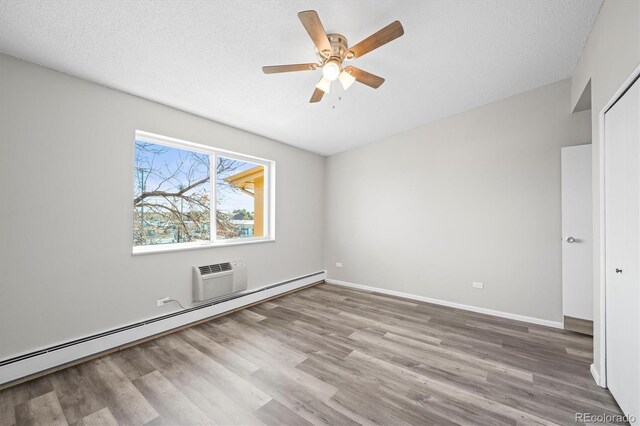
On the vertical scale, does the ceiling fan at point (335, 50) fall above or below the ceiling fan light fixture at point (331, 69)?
above

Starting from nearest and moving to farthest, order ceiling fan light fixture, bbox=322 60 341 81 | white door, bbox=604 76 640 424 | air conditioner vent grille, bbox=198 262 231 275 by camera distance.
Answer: white door, bbox=604 76 640 424, ceiling fan light fixture, bbox=322 60 341 81, air conditioner vent grille, bbox=198 262 231 275

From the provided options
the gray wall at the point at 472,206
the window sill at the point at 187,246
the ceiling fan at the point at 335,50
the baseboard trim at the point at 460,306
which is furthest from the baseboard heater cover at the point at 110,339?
the ceiling fan at the point at 335,50

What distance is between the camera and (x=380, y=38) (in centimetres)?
170

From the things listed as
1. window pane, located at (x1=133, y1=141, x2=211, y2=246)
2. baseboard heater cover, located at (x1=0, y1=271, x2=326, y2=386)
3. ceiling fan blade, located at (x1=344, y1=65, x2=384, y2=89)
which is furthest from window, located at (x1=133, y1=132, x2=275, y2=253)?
ceiling fan blade, located at (x1=344, y1=65, x2=384, y2=89)

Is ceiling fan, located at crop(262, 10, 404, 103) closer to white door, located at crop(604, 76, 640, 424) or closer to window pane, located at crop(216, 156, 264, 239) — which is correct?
white door, located at crop(604, 76, 640, 424)

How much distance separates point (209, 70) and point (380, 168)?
9.76ft

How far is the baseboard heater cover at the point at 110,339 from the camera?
1.96 meters

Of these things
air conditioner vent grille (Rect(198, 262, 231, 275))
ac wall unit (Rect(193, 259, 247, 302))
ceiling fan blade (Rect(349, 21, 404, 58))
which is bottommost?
ac wall unit (Rect(193, 259, 247, 302))

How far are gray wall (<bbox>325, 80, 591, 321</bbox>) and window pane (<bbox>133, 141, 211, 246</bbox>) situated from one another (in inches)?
101

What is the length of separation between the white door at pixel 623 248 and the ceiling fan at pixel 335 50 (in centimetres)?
150

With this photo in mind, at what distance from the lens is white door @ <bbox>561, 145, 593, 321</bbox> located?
2773mm

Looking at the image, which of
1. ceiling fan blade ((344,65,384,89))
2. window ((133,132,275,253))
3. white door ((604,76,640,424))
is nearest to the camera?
white door ((604,76,640,424))

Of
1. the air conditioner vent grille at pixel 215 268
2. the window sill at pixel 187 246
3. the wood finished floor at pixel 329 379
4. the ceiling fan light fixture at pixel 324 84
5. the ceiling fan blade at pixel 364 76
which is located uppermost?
the ceiling fan blade at pixel 364 76

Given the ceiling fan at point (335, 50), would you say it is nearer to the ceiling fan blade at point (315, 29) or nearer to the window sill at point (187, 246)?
the ceiling fan blade at point (315, 29)
